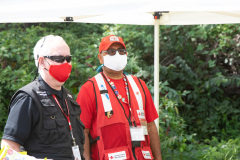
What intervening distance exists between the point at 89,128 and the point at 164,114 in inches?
101

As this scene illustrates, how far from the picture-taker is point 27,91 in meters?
2.57

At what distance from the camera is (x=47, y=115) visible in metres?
2.60

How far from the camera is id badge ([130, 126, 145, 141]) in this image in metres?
3.73

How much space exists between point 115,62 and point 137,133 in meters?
0.71

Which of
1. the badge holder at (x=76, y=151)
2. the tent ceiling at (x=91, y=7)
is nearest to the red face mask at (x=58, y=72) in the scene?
the tent ceiling at (x=91, y=7)

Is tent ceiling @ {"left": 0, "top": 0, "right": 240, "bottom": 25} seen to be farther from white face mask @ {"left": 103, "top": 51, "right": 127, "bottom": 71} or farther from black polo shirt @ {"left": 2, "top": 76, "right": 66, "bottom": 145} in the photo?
white face mask @ {"left": 103, "top": 51, "right": 127, "bottom": 71}

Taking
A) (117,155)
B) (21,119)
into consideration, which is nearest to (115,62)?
(117,155)

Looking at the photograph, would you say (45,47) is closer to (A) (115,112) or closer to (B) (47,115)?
(B) (47,115)

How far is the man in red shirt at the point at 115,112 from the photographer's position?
3699 mm

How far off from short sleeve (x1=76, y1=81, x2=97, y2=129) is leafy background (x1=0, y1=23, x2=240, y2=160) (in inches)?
86.1

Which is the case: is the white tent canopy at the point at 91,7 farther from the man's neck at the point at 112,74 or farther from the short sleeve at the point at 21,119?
the man's neck at the point at 112,74

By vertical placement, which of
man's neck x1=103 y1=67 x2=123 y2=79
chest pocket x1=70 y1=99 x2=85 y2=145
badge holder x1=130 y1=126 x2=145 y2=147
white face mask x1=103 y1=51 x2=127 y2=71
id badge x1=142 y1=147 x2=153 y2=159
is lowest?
id badge x1=142 y1=147 x2=153 y2=159

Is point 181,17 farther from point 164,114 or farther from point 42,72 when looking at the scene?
point 42,72

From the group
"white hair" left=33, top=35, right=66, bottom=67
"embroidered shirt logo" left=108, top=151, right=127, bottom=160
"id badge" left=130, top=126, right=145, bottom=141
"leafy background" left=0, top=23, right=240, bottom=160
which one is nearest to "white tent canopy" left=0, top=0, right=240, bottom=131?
"white hair" left=33, top=35, right=66, bottom=67
